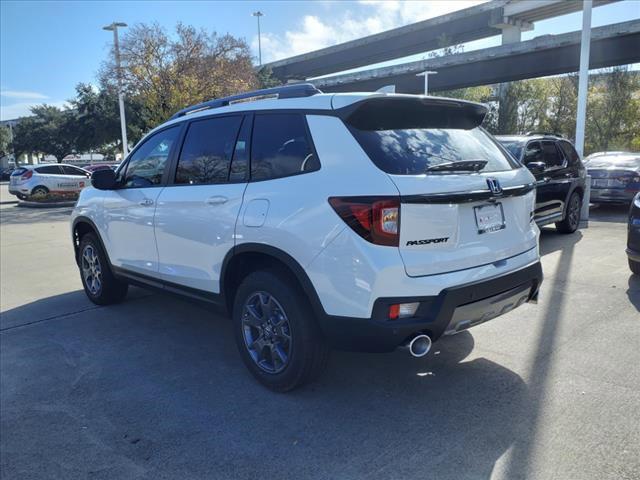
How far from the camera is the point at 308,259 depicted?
125 inches

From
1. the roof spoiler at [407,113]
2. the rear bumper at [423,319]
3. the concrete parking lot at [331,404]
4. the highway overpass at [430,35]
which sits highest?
the highway overpass at [430,35]

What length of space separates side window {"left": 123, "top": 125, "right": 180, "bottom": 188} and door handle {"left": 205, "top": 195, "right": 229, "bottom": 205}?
95 cm

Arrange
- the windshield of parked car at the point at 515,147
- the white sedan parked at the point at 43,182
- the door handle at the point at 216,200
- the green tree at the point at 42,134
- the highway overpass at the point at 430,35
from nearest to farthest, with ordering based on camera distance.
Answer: the door handle at the point at 216,200
the windshield of parked car at the point at 515,147
the white sedan parked at the point at 43,182
the highway overpass at the point at 430,35
the green tree at the point at 42,134

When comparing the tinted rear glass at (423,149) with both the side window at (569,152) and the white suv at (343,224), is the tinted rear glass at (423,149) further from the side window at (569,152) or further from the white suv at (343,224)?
the side window at (569,152)

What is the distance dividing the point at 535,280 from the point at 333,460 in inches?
75.2

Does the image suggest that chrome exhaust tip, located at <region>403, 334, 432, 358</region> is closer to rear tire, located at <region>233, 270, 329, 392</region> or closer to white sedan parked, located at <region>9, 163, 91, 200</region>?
rear tire, located at <region>233, 270, 329, 392</region>

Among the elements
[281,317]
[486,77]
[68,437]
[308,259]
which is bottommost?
[68,437]

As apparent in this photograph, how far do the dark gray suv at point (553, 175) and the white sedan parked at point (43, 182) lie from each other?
17.1m

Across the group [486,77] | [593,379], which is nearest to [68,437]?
[593,379]

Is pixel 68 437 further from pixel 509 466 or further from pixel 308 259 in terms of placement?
pixel 509 466

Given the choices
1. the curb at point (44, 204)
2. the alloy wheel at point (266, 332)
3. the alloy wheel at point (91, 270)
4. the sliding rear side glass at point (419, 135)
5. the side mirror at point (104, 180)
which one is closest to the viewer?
the sliding rear side glass at point (419, 135)

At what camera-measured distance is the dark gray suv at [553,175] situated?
8.17 metres

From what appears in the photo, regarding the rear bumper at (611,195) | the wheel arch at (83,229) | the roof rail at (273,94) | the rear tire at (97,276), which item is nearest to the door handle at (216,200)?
the roof rail at (273,94)

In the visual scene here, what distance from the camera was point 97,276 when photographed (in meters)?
5.82
